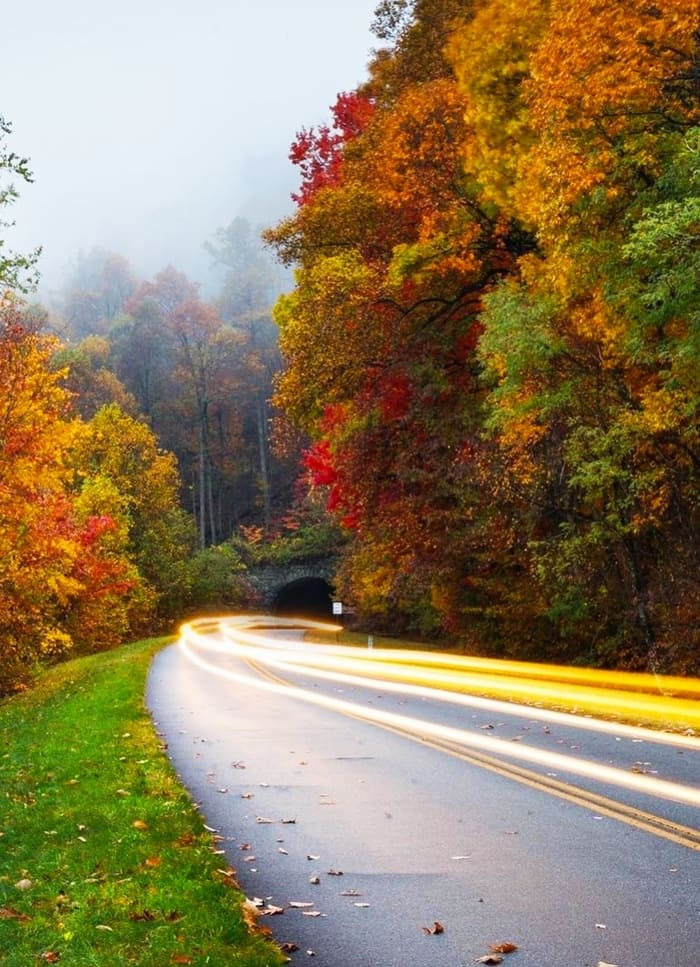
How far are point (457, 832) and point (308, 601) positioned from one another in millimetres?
70470

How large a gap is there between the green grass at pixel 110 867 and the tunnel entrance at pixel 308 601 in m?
61.0

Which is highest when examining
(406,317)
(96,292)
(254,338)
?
(96,292)

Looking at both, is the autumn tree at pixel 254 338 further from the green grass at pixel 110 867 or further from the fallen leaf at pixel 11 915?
the fallen leaf at pixel 11 915

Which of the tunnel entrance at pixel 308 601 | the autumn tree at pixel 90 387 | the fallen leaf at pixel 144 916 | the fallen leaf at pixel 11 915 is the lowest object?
the fallen leaf at pixel 11 915

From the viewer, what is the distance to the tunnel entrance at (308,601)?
7388cm

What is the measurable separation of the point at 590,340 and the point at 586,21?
18.8 ft

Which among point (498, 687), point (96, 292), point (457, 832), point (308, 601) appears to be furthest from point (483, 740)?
point (96, 292)

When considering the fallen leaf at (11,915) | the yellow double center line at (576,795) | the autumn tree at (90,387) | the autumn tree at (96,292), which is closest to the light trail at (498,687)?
the yellow double center line at (576,795)

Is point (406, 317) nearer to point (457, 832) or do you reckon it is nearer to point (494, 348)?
point (494, 348)

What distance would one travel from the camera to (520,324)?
658 inches

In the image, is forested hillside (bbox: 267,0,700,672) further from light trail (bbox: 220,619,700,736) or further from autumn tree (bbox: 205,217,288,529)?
autumn tree (bbox: 205,217,288,529)

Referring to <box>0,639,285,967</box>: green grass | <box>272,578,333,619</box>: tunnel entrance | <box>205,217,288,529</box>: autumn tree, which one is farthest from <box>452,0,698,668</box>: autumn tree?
<box>272,578,333,619</box>: tunnel entrance

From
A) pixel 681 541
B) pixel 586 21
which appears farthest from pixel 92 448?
pixel 586 21

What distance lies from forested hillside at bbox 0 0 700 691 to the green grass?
9.14 meters
